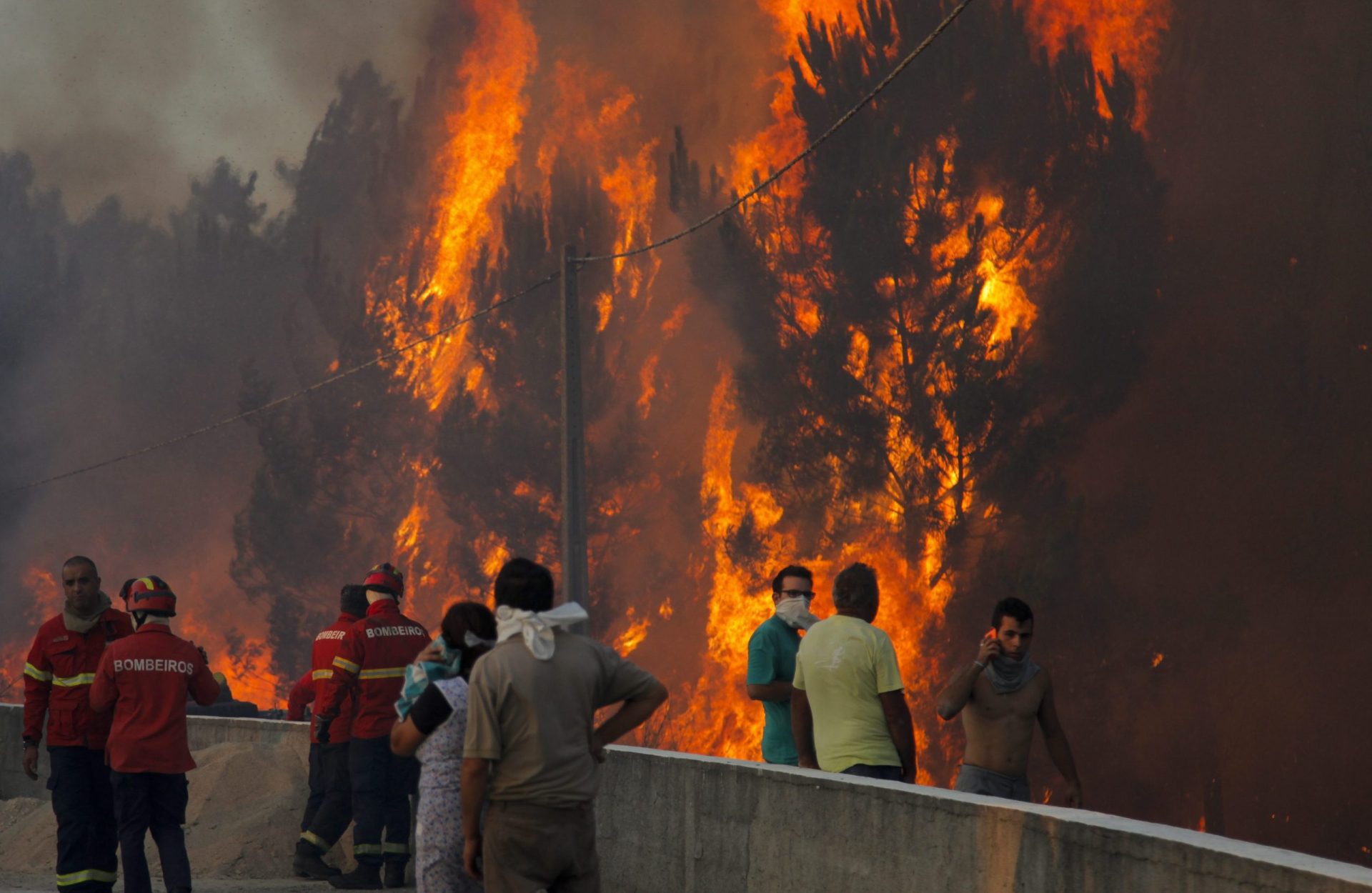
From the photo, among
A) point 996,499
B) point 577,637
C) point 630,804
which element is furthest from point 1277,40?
point 577,637

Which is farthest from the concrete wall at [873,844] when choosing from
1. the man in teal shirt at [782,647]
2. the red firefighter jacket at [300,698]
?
the red firefighter jacket at [300,698]

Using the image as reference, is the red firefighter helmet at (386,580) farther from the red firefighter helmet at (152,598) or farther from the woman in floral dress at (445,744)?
the woman in floral dress at (445,744)

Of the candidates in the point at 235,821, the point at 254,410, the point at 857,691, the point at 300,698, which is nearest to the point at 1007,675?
the point at 857,691

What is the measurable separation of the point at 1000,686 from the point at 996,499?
82.0ft

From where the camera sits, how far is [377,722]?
9.89 metres

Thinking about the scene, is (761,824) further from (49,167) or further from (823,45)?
(49,167)

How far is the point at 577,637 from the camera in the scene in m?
5.19

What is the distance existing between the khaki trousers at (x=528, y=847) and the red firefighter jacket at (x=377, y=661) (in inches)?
187

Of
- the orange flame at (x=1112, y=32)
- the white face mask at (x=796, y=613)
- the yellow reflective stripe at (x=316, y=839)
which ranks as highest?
the orange flame at (x=1112, y=32)

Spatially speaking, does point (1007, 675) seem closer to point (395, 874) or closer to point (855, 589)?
point (855, 589)

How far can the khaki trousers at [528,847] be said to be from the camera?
16.4 feet

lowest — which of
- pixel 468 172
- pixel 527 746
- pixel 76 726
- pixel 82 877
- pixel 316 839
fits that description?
pixel 82 877

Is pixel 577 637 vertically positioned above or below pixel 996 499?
below

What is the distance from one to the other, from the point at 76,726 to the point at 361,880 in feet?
7.98
